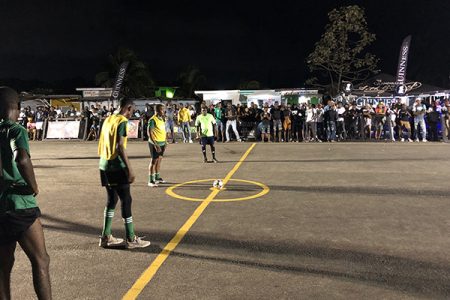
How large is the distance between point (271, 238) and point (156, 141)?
483cm

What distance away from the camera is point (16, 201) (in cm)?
308

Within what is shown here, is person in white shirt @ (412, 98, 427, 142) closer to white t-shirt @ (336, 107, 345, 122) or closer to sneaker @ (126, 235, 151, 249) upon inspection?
white t-shirt @ (336, 107, 345, 122)

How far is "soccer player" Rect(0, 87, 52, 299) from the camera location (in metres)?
3.05

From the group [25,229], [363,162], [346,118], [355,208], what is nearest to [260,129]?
[346,118]

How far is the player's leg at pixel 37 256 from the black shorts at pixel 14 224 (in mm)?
45

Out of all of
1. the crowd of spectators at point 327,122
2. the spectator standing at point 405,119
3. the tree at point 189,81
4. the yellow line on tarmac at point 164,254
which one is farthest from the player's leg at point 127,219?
the tree at point 189,81

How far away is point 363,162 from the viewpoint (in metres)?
12.5

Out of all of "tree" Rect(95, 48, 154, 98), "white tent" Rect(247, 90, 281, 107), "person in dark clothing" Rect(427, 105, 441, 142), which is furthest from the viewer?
"tree" Rect(95, 48, 154, 98)

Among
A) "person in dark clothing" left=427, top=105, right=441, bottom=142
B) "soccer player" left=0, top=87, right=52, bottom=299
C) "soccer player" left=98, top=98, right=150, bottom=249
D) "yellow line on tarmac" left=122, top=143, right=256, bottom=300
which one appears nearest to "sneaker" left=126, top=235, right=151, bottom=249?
"soccer player" left=98, top=98, right=150, bottom=249

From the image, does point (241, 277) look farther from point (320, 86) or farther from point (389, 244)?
point (320, 86)

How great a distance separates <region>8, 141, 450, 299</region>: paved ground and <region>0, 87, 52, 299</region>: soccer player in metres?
0.75

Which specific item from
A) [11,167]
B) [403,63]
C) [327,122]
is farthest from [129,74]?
[11,167]

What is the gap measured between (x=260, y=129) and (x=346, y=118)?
4.64 metres

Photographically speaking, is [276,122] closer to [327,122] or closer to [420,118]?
[327,122]
